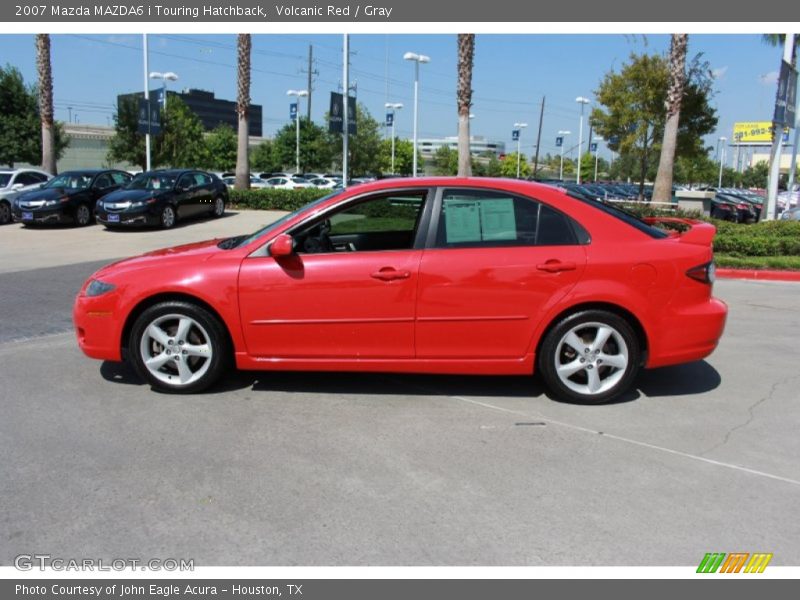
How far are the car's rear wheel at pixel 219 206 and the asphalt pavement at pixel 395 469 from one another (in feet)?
49.0

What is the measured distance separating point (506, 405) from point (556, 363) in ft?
1.61

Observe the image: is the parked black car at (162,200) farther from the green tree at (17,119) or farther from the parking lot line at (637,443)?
the green tree at (17,119)

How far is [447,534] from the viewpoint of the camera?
10.7 ft

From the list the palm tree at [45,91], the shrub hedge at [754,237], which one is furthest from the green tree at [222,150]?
the shrub hedge at [754,237]

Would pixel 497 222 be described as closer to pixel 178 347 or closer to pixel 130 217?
pixel 178 347

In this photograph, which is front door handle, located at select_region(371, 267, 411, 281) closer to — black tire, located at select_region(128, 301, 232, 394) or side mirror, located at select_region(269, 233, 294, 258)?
side mirror, located at select_region(269, 233, 294, 258)

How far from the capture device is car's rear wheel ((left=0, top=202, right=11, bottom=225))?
19.0 m

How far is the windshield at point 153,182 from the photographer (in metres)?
17.9

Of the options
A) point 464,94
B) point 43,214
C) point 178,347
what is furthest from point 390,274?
point 464,94

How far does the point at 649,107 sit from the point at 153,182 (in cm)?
1782

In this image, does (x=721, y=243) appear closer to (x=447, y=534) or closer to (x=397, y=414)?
(x=397, y=414)

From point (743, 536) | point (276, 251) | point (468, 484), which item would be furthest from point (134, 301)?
point (743, 536)

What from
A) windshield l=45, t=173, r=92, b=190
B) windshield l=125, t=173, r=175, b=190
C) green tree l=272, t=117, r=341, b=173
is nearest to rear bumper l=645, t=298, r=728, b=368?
windshield l=125, t=173, r=175, b=190

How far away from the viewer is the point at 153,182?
59.3 ft
